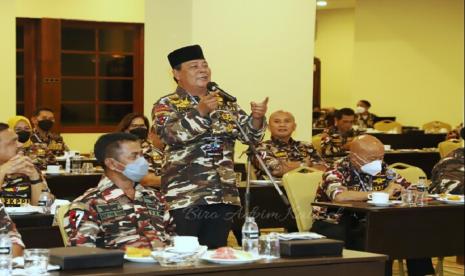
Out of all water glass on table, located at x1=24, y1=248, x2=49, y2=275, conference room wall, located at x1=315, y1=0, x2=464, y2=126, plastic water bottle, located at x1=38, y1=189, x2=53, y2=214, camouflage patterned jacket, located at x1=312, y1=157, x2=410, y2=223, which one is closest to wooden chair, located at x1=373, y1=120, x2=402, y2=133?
conference room wall, located at x1=315, y1=0, x2=464, y2=126

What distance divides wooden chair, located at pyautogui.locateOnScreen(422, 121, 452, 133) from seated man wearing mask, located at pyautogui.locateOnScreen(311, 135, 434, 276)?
8607 millimetres

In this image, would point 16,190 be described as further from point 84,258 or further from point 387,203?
point 84,258

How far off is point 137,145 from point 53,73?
885 cm

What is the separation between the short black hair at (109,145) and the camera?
4062mm

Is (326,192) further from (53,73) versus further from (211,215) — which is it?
(53,73)

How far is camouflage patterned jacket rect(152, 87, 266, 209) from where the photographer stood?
4734 mm

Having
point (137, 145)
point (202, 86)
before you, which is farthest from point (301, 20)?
point (137, 145)

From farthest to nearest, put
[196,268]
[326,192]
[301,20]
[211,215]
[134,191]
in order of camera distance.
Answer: [301,20] < [326,192] < [211,215] < [134,191] < [196,268]

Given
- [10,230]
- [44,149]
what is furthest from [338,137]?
[10,230]

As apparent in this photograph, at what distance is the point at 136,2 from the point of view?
13.1m

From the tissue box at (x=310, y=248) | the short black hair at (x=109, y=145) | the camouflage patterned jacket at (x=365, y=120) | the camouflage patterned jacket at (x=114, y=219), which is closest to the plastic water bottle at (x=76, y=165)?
the short black hair at (x=109, y=145)

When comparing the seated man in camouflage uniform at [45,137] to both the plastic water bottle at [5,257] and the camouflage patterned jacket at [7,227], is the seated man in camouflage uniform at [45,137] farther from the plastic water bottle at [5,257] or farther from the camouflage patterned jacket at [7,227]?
the plastic water bottle at [5,257]

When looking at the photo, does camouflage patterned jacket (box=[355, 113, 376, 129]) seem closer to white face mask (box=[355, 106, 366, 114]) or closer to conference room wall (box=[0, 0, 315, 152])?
white face mask (box=[355, 106, 366, 114])

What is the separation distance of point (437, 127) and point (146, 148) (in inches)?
311
